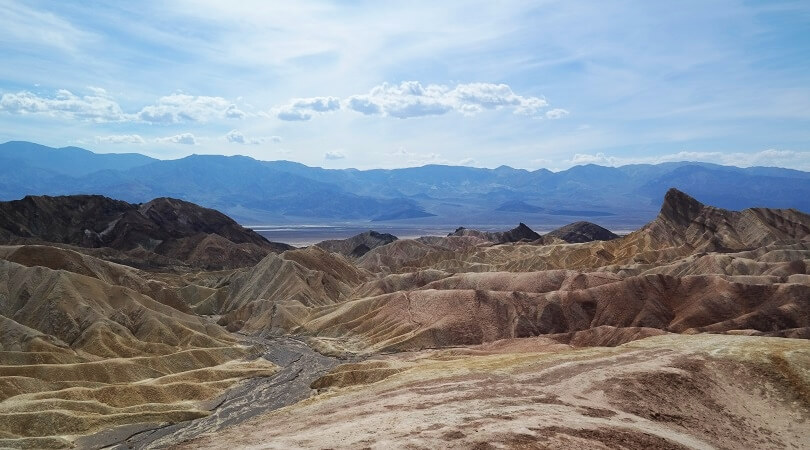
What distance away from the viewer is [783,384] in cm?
5850

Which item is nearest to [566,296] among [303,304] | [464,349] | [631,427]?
[464,349]

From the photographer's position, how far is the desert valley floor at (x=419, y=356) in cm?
4934

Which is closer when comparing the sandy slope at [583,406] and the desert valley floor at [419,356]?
the sandy slope at [583,406]

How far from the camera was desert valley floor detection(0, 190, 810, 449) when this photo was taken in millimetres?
49344

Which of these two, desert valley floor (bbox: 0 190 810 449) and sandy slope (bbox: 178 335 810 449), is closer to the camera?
sandy slope (bbox: 178 335 810 449)

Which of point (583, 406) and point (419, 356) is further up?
point (583, 406)

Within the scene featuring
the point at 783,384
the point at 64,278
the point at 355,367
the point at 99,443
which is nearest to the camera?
the point at 783,384

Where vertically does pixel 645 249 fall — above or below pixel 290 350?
above

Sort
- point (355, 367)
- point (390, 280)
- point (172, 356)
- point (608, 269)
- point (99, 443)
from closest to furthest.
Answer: point (99, 443) < point (355, 367) < point (172, 356) < point (608, 269) < point (390, 280)

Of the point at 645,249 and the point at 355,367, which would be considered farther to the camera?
the point at 645,249

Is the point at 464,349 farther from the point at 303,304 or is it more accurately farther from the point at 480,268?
the point at 480,268

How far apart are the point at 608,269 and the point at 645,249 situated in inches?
1761

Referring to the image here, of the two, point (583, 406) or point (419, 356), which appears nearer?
point (583, 406)

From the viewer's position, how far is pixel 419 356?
364 feet
